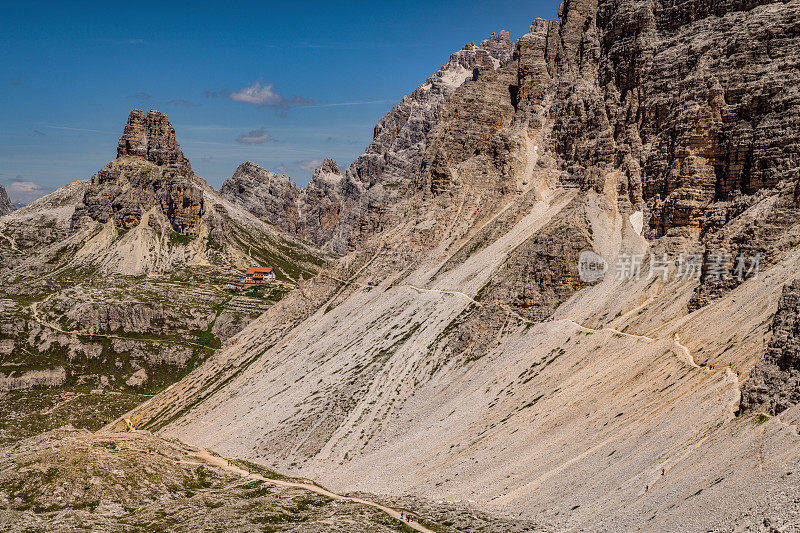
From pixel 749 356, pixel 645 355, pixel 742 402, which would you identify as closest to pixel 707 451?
pixel 742 402

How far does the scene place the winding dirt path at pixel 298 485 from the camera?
58.3 m

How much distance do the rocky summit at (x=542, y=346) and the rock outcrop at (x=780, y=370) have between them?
0.26 meters

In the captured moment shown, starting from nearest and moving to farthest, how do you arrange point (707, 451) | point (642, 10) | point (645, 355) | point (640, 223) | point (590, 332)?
point (707, 451) < point (645, 355) < point (590, 332) < point (640, 223) < point (642, 10)

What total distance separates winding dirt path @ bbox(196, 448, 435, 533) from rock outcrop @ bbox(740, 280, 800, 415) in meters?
26.9

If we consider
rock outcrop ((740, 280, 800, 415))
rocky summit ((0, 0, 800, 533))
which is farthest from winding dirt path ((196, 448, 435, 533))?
rock outcrop ((740, 280, 800, 415))

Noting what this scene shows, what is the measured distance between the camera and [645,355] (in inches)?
2790

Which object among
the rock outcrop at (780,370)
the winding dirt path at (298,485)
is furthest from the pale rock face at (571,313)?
the winding dirt path at (298,485)

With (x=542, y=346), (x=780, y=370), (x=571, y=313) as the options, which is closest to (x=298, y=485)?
(x=542, y=346)

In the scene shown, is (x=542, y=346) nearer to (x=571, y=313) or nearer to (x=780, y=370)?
(x=571, y=313)

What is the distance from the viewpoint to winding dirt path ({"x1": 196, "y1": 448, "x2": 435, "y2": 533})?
58281mm

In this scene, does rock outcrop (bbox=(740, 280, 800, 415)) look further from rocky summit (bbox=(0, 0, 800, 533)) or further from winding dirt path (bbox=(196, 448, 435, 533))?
winding dirt path (bbox=(196, 448, 435, 533))

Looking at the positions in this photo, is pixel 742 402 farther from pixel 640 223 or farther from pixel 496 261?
pixel 496 261

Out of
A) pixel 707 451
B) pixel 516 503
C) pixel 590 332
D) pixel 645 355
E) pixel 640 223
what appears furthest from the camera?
pixel 640 223

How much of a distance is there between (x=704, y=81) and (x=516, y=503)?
68.4m
